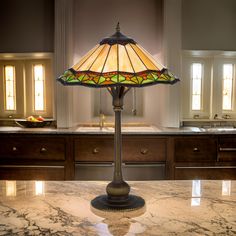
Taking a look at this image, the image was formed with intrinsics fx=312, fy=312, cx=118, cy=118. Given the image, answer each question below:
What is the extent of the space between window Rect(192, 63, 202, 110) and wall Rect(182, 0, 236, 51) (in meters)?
0.24

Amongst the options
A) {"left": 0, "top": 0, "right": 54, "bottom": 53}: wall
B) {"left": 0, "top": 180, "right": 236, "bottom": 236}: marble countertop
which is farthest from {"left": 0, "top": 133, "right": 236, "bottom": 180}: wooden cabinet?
{"left": 0, "top": 180, "right": 236, "bottom": 236}: marble countertop

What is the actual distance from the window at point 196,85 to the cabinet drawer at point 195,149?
734 mm

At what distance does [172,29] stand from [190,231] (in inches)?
99.0

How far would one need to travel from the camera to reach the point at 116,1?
11.0 ft

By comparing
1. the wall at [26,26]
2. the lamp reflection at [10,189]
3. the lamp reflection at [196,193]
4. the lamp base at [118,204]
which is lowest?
the lamp reflection at [10,189]

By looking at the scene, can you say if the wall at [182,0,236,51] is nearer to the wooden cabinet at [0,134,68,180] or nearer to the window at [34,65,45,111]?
the window at [34,65,45,111]

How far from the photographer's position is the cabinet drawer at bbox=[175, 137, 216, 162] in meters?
2.80

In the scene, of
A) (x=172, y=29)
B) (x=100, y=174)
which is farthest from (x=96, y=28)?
(x=100, y=174)

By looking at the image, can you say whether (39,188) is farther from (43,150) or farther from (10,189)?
(43,150)

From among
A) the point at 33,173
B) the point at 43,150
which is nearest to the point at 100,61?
the point at 43,150

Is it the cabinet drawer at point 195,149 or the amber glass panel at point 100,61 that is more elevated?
the amber glass panel at point 100,61

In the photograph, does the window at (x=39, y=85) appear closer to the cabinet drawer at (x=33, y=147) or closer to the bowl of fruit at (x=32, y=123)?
the bowl of fruit at (x=32, y=123)

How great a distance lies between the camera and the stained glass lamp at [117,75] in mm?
978

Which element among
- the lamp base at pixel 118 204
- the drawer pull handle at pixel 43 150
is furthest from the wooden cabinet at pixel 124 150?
the lamp base at pixel 118 204
